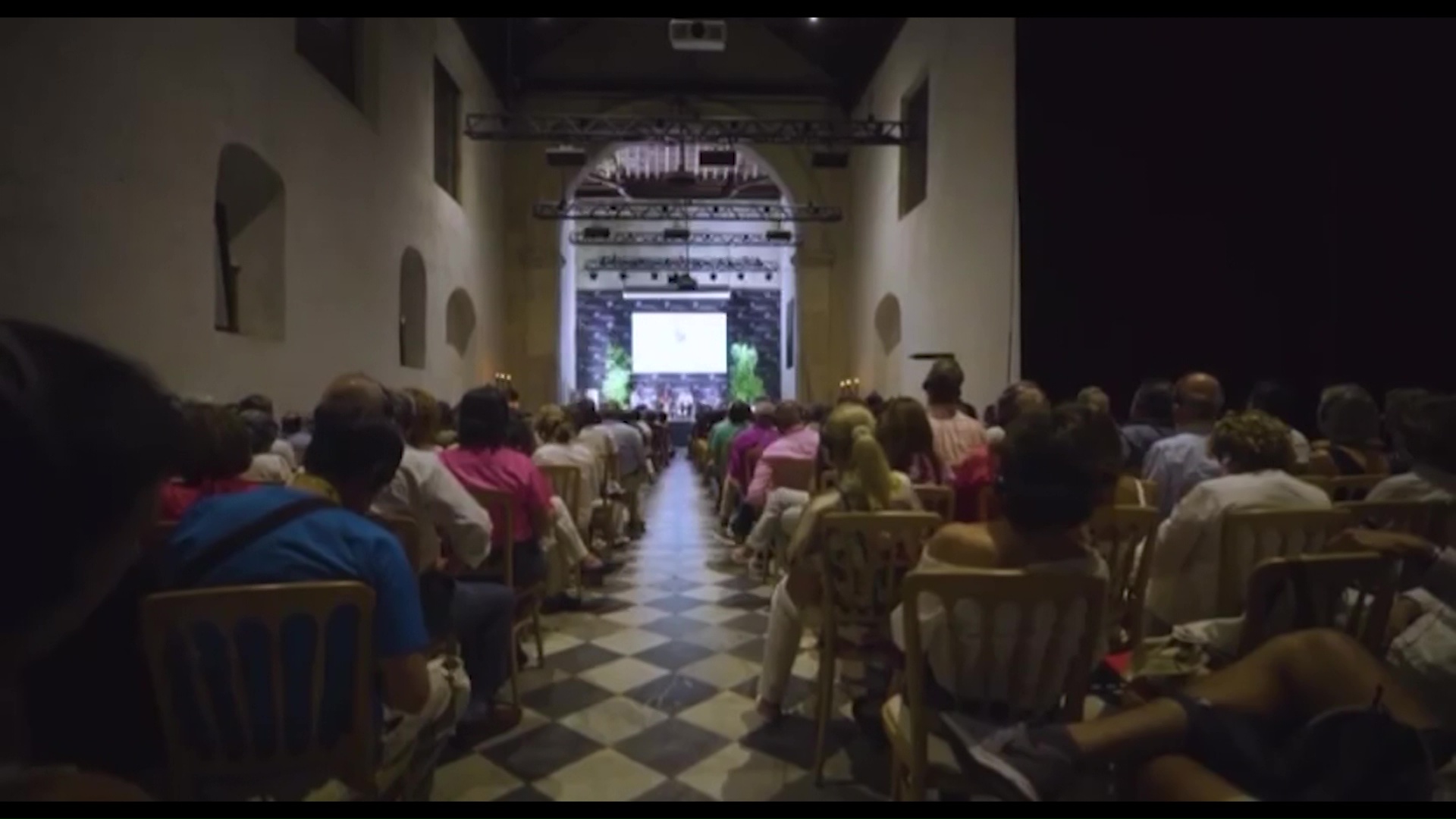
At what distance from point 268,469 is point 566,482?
158 centimetres

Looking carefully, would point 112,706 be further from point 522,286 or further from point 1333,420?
point 522,286

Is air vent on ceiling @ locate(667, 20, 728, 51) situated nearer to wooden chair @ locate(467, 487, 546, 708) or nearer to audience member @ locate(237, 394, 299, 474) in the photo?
audience member @ locate(237, 394, 299, 474)

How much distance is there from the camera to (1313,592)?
178 cm

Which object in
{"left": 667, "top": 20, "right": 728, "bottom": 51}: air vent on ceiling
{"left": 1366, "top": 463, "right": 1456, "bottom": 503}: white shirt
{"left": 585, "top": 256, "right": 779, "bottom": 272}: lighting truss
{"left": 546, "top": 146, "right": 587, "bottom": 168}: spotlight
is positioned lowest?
{"left": 1366, "top": 463, "right": 1456, "bottom": 503}: white shirt

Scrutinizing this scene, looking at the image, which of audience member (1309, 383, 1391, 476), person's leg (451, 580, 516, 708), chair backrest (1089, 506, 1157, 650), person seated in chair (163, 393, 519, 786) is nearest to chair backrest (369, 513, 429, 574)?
person seated in chair (163, 393, 519, 786)

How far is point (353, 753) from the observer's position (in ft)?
5.54

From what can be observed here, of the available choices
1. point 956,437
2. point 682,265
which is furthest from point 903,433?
point 682,265

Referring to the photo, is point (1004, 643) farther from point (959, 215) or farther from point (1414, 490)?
point (959, 215)

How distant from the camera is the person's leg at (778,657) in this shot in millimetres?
3059

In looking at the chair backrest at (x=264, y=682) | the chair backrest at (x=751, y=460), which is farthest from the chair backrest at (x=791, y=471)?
the chair backrest at (x=264, y=682)

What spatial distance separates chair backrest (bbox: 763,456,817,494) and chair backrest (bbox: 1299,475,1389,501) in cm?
234

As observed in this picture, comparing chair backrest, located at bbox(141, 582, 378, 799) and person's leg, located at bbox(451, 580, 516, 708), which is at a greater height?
chair backrest, located at bbox(141, 582, 378, 799)

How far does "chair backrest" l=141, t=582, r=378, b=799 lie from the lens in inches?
59.6
